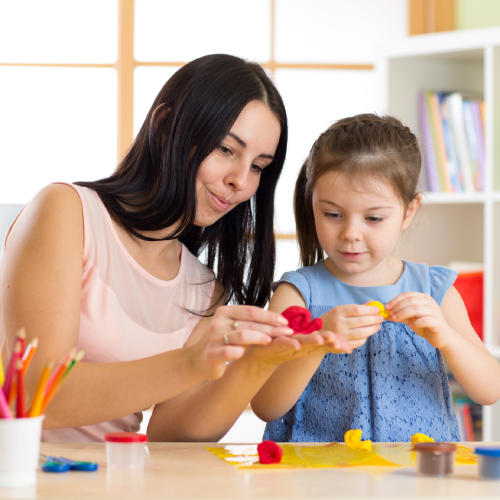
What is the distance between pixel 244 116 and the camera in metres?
1.25

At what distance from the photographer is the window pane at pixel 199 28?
268 centimetres

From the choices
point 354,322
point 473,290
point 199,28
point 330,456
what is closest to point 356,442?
point 330,456

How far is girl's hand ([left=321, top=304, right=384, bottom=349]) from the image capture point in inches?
38.8

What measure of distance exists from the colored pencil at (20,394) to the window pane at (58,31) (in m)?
2.23

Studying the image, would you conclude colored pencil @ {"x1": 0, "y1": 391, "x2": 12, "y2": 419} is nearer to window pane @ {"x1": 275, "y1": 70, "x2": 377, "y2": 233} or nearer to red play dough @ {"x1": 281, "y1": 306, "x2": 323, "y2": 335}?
red play dough @ {"x1": 281, "y1": 306, "x2": 323, "y2": 335}

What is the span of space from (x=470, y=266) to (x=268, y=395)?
138cm

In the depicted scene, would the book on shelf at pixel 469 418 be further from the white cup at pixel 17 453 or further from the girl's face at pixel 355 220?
the white cup at pixel 17 453

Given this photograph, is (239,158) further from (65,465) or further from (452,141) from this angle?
(452,141)

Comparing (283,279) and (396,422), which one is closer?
(396,422)

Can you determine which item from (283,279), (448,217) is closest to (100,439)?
(283,279)

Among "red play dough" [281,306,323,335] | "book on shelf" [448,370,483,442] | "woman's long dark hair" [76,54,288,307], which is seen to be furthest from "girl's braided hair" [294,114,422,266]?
"book on shelf" [448,370,483,442]

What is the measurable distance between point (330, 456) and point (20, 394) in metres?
0.44

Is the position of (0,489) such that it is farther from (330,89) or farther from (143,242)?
(330,89)

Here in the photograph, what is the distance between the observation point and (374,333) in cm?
121
